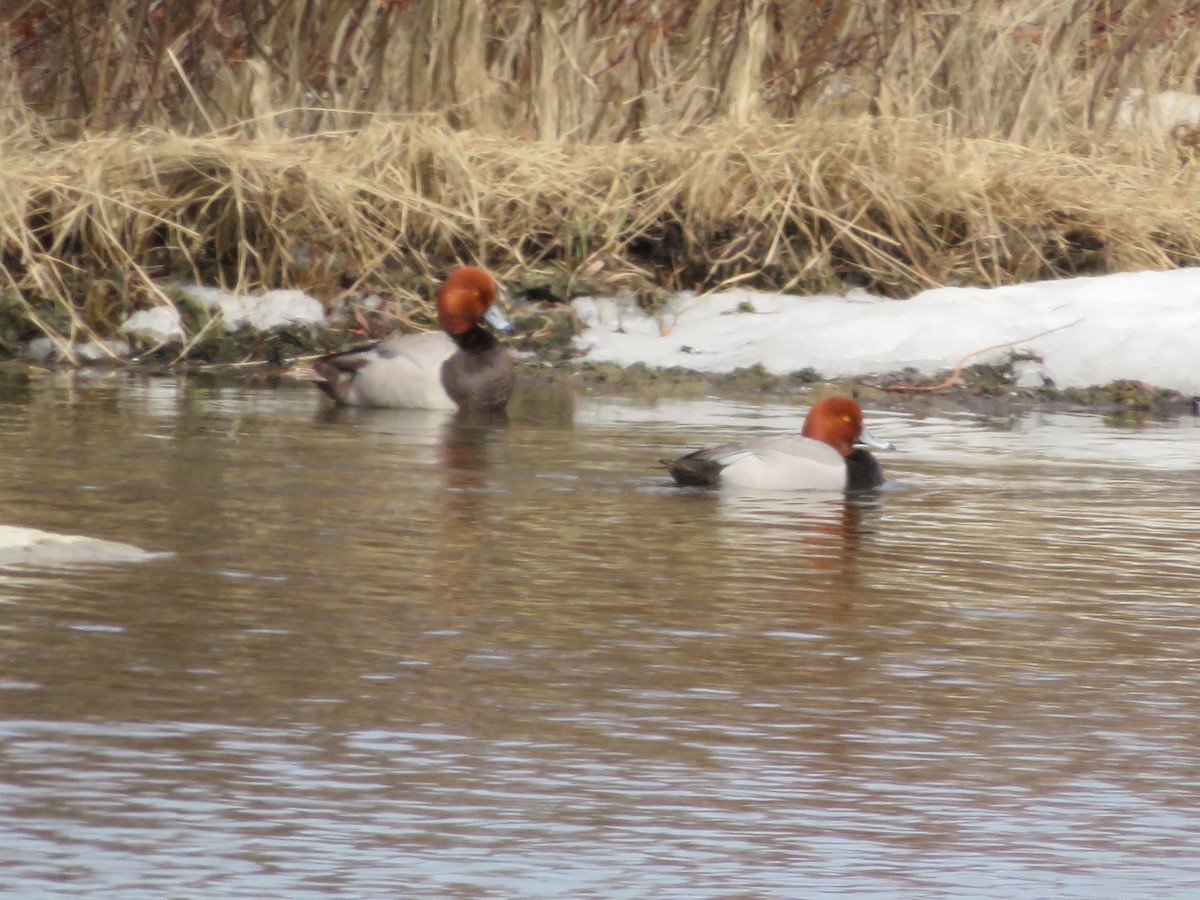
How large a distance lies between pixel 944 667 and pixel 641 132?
29.6 ft

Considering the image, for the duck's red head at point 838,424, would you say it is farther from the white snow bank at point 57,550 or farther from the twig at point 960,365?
the twig at point 960,365

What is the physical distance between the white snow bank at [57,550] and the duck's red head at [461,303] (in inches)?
197

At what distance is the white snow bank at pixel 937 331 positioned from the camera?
11672 mm

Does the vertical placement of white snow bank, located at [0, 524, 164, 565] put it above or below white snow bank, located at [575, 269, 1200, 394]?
below

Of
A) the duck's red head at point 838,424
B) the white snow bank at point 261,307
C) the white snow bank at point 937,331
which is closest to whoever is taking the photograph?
the duck's red head at point 838,424

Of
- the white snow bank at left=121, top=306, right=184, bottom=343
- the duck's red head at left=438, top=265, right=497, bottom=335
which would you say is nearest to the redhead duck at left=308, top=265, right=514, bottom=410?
the duck's red head at left=438, top=265, right=497, bottom=335

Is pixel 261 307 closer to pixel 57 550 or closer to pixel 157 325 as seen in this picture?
pixel 157 325

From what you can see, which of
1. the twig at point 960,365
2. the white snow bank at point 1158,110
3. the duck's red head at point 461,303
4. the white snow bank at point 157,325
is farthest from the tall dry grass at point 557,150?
the duck's red head at point 461,303

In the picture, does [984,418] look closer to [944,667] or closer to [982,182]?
[982,182]

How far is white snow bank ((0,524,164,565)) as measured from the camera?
19.5 ft

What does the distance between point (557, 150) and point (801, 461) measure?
569cm

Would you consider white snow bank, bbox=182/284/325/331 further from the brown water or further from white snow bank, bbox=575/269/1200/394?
the brown water

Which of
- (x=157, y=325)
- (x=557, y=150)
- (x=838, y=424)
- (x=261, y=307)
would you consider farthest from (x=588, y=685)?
(x=557, y=150)

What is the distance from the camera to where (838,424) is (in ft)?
27.2
